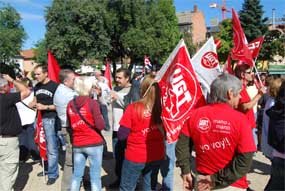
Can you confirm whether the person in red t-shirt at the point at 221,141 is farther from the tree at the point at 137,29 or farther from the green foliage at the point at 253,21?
the tree at the point at 137,29

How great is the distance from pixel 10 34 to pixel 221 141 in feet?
209

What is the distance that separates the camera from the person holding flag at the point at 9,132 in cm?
535

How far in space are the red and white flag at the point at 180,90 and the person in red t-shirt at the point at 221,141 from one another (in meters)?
0.76

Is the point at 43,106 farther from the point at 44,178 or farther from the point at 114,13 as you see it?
the point at 114,13

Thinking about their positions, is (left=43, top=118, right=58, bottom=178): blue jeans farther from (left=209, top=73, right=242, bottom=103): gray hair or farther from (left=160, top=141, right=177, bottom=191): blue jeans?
(left=209, top=73, right=242, bottom=103): gray hair

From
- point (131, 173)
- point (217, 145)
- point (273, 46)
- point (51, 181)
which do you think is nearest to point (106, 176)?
point (51, 181)

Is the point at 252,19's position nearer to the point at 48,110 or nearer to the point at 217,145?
the point at 48,110

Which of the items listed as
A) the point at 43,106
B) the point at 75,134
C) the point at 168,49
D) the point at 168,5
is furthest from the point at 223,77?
the point at 168,5

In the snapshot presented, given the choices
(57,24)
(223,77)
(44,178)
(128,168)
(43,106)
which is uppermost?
(57,24)

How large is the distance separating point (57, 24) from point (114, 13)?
20.3 feet

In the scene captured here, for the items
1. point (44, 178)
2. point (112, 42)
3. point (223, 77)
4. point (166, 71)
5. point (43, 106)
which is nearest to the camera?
point (223, 77)

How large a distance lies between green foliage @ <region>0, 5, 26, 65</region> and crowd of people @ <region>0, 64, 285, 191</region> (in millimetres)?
54583

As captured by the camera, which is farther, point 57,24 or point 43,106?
point 57,24

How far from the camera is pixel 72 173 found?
5848 millimetres
